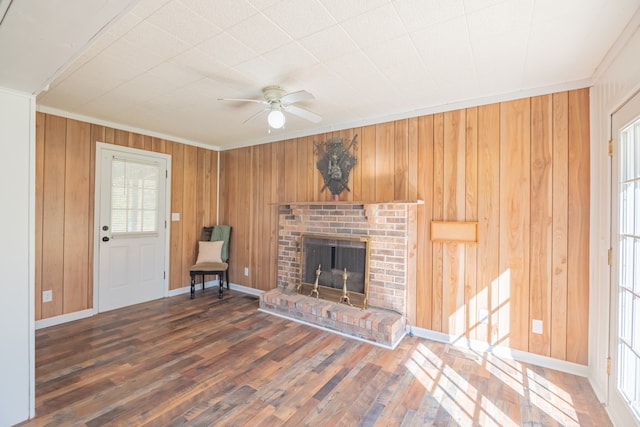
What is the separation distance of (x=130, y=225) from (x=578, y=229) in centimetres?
517

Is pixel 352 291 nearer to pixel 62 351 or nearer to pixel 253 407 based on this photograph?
pixel 253 407

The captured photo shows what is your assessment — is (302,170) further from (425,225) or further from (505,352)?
(505,352)

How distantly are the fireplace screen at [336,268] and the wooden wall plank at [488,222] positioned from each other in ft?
3.90

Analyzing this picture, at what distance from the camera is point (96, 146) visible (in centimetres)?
377

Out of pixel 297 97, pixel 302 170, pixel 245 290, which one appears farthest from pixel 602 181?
pixel 245 290

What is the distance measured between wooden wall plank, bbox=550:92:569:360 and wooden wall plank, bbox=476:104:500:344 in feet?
1.41

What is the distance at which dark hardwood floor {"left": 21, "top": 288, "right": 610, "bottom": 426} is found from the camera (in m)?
1.94

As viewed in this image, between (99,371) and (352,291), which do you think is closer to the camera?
(99,371)

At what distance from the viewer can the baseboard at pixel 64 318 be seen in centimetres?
332

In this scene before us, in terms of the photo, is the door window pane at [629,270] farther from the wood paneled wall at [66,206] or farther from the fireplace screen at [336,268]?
the wood paneled wall at [66,206]

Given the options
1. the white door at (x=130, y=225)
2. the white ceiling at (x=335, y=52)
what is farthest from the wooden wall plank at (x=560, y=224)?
the white door at (x=130, y=225)

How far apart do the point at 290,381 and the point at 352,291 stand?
55.3 inches

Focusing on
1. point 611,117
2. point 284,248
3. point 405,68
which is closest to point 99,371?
point 284,248

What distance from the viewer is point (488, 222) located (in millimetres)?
2861
